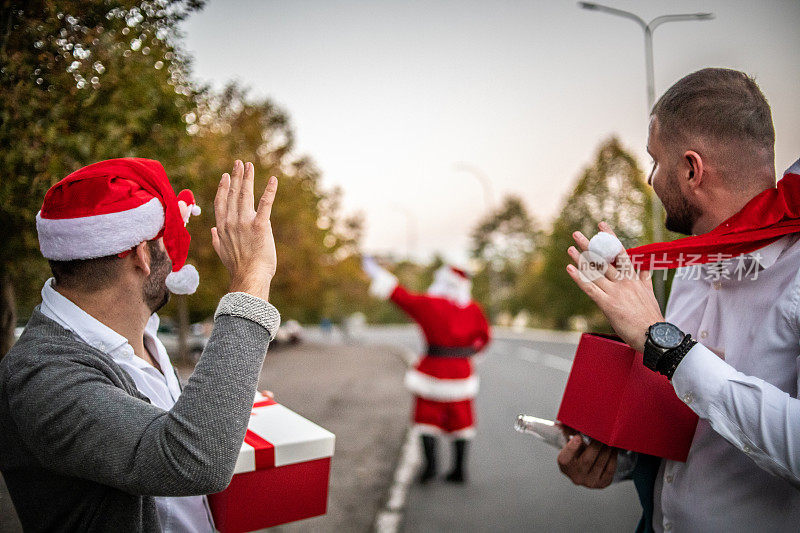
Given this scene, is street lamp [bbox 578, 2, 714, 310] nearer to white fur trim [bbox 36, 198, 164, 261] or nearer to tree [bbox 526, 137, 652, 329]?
tree [bbox 526, 137, 652, 329]

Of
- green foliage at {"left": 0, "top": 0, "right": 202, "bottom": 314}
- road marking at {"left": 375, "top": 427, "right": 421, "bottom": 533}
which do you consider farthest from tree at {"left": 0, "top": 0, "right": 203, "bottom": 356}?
road marking at {"left": 375, "top": 427, "right": 421, "bottom": 533}

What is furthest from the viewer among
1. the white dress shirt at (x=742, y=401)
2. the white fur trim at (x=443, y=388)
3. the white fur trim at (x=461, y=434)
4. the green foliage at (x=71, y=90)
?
the white fur trim at (x=443, y=388)

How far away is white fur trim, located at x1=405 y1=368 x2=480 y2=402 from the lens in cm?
552

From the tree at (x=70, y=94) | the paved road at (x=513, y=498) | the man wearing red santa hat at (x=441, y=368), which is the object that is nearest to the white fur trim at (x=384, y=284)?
the man wearing red santa hat at (x=441, y=368)

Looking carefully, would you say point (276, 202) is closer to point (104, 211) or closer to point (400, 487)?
point (400, 487)

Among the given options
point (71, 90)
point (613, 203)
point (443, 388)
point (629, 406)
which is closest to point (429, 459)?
point (443, 388)

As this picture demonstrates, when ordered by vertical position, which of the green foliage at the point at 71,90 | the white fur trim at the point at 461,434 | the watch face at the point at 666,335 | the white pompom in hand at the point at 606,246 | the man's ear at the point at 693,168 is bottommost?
the white fur trim at the point at 461,434

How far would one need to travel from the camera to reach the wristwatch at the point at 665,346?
4.36 feet

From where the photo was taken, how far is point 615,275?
4.59ft

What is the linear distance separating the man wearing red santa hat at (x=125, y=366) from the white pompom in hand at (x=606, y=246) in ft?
2.65

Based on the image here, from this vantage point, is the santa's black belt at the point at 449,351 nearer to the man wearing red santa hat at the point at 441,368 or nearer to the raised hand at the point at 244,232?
the man wearing red santa hat at the point at 441,368

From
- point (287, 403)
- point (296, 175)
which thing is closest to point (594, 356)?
point (287, 403)

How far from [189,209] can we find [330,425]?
6.22m

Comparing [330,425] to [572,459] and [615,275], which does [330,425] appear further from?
[615,275]
